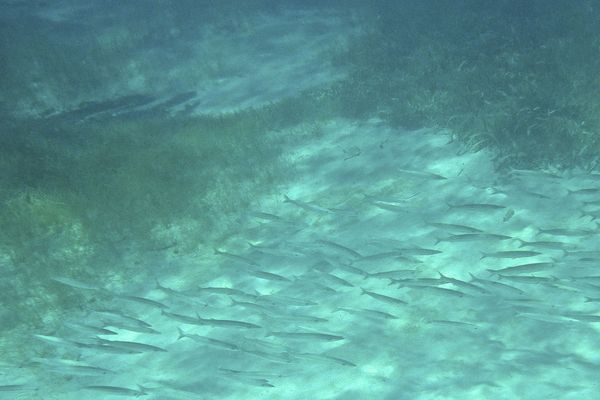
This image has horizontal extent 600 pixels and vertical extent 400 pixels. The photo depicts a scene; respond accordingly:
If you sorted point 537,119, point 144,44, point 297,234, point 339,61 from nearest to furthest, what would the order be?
point 297,234 < point 537,119 < point 339,61 < point 144,44

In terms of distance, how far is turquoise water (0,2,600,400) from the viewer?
5.60m

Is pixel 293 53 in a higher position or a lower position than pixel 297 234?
higher

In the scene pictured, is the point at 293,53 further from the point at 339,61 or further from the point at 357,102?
the point at 357,102

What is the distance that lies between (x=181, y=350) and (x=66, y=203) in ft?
16.0

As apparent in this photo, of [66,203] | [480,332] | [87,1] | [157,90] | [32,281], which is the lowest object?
[480,332]

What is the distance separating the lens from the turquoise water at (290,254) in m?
5.60

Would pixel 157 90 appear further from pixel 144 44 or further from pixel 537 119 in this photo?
pixel 537 119

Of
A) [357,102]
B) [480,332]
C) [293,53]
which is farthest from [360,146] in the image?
[293,53]

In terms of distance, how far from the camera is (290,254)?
24.3ft

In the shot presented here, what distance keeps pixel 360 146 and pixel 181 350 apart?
7189mm

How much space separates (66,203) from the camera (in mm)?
9578

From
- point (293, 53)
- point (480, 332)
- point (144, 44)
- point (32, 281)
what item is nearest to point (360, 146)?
point (480, 332)

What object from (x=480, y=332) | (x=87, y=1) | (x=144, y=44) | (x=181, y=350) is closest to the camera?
(x=480, y=332)

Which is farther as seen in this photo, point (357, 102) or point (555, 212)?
point (357, 102)
